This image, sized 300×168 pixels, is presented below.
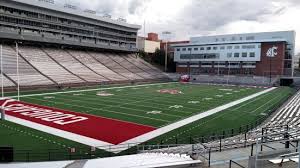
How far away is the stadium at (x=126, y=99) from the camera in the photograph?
12859mm

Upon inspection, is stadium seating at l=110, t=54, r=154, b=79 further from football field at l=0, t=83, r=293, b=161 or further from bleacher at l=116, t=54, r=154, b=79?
football field at l=0, t=83, r=293, b=161

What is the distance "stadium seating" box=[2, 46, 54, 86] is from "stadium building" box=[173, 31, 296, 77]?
4877cm

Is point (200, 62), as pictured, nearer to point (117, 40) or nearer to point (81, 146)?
point (117, 40)

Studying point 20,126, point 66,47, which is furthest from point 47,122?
point 66,47

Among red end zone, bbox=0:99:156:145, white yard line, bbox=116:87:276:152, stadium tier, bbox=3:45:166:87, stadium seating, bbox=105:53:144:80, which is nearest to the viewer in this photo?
white yard line, bbox=116:87:276:152

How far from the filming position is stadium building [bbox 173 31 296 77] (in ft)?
235

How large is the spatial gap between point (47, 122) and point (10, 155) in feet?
30.5

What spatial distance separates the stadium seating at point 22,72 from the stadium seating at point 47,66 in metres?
1.61

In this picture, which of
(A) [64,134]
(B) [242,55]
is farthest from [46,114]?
(B) [242,55]

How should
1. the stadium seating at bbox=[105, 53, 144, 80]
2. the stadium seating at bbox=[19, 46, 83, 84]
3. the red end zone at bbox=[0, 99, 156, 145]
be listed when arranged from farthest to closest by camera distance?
1. the stadium seating at bbox=[105, 53, 144, 80]
2. the stadium seating at bbox=[19, 46, 83, 84]
3. the red end zone at bbox=[0, 99, 156, 145]

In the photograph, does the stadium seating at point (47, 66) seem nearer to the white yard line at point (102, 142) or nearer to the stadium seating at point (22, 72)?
the stadium seating at point (22, 72)

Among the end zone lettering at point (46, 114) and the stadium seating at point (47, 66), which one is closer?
the end zone lettering at point (46, 114)

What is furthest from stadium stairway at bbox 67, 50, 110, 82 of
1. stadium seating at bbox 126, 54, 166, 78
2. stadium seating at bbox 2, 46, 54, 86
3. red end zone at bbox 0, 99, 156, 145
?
red end zone at bbox 0, 99, 156, 145

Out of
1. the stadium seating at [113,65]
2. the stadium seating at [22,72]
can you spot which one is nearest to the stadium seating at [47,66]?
the stadium seating at [22,72]
